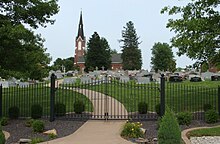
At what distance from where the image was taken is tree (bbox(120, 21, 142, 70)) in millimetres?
75062

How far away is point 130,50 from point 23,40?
6589 cm

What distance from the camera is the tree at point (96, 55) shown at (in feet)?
228

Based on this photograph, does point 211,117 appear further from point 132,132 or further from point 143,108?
point 132,132

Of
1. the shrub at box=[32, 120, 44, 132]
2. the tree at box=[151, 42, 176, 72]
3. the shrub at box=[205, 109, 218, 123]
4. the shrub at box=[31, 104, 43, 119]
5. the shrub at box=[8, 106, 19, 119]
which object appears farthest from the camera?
the tree at box=[151, 42, 176, 72]

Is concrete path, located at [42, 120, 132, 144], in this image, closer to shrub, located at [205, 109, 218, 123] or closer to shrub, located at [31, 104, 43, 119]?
shrub, located at [31, 104, 43, 119]

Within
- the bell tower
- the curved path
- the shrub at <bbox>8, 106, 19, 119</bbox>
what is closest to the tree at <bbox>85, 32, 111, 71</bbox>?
the bell tower

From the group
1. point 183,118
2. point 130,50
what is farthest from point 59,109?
point 130,50

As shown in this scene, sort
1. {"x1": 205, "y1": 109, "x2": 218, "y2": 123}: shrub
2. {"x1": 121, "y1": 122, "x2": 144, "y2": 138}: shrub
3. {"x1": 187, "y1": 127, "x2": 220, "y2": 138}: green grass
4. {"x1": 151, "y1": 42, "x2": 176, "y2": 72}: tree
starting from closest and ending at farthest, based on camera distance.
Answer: {"x1": 121, "y1": 122, "x2": 144, "y2": 138}: shrub < {"x1": 187, "y1": 127, "x2": 220, "y2": 138}: green grass < {"x1": 205, "y1": 109, "x2": 218, "y2": 123}: shrub < {"x1": 151, "y1": 42, "x2": 176, "y2": 72}: tree

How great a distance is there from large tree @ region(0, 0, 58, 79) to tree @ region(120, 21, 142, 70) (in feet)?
204

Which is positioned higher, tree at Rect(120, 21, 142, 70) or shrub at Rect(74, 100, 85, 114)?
tree at Rect(120, 21, 142, 70)

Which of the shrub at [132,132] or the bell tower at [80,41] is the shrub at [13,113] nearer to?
the shrub at [132,132]

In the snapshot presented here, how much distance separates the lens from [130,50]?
7719cm

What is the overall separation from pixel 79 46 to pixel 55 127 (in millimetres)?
94767

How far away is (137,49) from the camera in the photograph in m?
78.3
